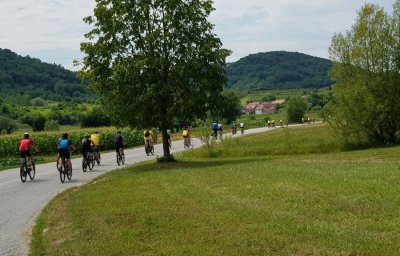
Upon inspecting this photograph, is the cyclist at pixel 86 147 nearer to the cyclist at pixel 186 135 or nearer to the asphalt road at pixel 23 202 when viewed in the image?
the asphalt road at pixel 23 202

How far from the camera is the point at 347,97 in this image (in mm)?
34125

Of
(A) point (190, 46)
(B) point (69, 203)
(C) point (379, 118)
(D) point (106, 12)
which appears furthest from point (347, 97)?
(B) point (69, 203)

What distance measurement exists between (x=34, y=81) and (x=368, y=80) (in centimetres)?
13738

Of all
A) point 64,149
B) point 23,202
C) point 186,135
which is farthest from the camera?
point 186,135

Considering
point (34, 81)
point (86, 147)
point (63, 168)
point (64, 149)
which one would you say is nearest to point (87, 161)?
point (86, 147)

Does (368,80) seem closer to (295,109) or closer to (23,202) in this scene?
(23,202)

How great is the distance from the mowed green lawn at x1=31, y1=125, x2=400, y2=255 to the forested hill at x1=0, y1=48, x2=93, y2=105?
428 feet

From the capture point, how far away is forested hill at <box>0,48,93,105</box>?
14650 centimetres

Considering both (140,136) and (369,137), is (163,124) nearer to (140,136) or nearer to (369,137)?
(369,137)

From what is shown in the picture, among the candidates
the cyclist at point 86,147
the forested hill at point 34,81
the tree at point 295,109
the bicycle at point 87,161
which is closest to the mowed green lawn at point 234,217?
the bicycle at point 87,161

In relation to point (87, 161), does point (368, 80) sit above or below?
above

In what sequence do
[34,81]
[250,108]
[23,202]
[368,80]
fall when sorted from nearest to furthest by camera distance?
[23,202]
[368,80]
[34,81]
[250,108]

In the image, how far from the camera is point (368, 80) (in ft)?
117

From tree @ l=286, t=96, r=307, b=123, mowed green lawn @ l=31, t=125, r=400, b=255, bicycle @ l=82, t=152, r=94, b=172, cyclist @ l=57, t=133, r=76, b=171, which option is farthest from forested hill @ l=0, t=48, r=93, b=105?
mowed green lawn @ l=31, t=125, r=400, b=255
